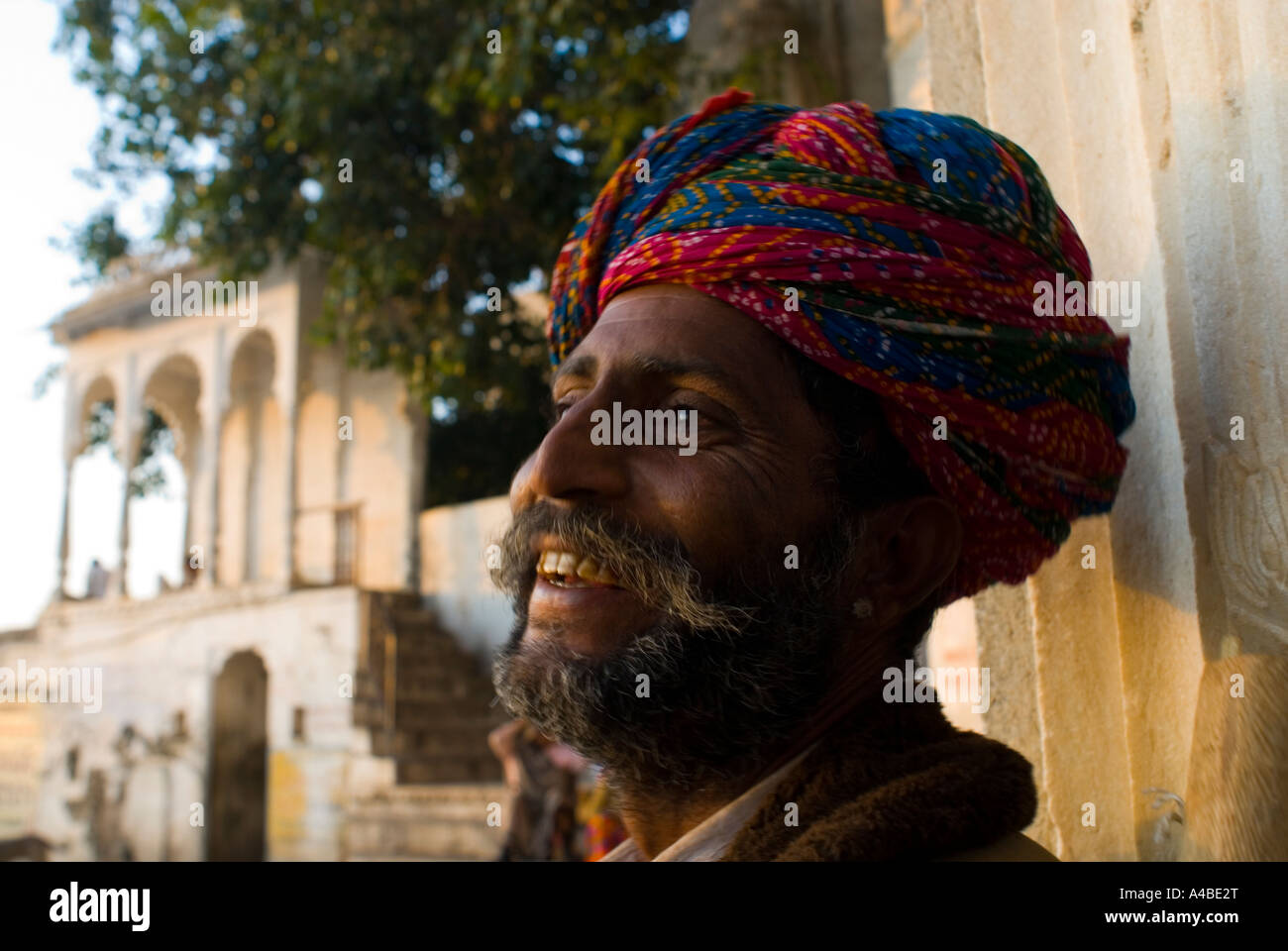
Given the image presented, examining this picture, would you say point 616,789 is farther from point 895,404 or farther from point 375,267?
point 375,267

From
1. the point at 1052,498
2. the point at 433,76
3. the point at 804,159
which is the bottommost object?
the point at 1052,498

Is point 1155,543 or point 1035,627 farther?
point 1035,627

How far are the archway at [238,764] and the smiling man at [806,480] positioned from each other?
14.4 meters

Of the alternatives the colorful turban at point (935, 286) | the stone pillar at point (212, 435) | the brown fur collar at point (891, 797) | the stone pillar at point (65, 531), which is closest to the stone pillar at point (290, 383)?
the stone pillar at point (212, 435)

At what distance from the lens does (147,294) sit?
16031 millimetres

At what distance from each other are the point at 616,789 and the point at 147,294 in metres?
16.2

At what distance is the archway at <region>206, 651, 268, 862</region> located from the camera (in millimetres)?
14602

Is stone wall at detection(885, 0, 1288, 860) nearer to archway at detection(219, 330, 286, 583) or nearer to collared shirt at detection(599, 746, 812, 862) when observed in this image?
collared shirt at detection(599, 746, 812, 862)

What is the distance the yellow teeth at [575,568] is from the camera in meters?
1.66

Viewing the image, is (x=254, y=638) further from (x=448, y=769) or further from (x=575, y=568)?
(x=575, y=568)

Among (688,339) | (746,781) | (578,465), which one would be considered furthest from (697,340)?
(746,781)

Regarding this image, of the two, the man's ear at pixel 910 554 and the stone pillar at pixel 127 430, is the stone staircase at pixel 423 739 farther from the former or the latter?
the man's ear at pixel 910 554

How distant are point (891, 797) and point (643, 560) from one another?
0.47 meters

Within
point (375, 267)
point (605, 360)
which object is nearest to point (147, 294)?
point (375, 267)
